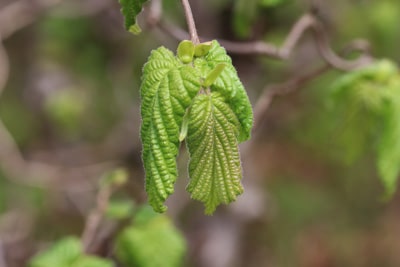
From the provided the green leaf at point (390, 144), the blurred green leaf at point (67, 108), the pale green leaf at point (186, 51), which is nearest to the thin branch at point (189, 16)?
the pale green leaf at point (186, 51)

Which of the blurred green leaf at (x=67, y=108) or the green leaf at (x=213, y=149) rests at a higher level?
the green leaf at (x=213, y=149)

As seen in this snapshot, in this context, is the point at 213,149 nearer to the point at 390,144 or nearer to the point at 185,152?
the point at 390,144

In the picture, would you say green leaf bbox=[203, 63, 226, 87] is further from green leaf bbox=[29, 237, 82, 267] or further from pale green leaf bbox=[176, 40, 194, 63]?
green leaf bbox=[29, 237, 82, 267]

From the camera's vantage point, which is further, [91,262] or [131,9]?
[91,262]

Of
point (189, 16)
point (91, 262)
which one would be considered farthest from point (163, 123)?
point (91, 262)

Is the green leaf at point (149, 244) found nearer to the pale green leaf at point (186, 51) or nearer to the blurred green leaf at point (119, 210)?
the blurred green leaf at point (119, 210)

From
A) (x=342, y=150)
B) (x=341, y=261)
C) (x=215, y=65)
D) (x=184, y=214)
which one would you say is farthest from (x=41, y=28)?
(x=215, y=65)

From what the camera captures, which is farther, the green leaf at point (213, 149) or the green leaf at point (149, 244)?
the green leaf at point (149, 244)
